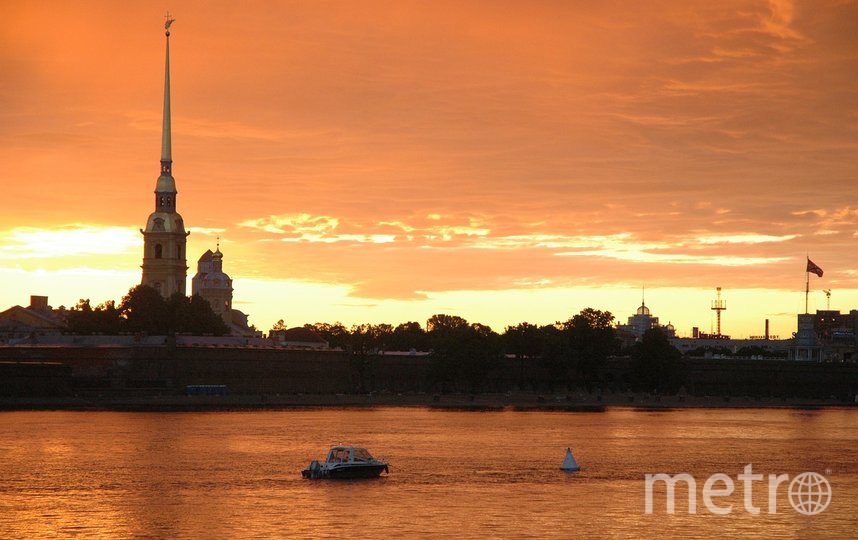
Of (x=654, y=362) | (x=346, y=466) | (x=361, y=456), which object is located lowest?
(x=346, y=466)

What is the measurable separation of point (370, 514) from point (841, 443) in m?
54.5

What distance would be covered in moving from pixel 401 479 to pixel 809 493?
18.3 meters

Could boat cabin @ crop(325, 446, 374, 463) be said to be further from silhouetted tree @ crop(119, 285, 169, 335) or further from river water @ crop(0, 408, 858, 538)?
silhouetted tree @ crop(119, 285, 169, 335)

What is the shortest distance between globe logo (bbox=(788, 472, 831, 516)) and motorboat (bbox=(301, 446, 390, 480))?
1880 centimetres

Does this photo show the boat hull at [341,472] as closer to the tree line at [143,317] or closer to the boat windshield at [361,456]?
the boat windshield at [361,456]

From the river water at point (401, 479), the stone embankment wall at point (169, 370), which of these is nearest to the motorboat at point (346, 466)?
the river water at point (401, 479)

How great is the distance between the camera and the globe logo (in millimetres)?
60216

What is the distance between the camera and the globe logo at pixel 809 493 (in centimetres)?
6022

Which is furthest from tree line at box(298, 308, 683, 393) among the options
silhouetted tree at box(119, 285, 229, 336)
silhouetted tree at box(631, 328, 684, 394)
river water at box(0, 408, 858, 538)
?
river water at box(0, 408, 858, 538)

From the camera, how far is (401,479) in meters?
69.9

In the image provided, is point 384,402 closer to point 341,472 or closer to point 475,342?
point 475,342

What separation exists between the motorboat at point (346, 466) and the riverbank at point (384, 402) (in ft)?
237

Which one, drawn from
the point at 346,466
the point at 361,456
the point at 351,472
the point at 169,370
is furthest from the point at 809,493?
the point at 169,370

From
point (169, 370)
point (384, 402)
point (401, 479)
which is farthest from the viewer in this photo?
point (384, 402)
